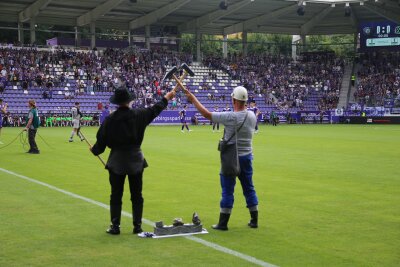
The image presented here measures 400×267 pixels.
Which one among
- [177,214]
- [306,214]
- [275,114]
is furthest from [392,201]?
[275,114]

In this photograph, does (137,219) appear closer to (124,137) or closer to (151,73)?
(124,137)

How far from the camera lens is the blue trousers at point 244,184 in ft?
26.6

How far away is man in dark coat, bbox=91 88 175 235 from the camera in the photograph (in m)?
7.71

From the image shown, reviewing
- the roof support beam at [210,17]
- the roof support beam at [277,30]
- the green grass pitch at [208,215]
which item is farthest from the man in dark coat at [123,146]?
the roof support beam at [277,30]

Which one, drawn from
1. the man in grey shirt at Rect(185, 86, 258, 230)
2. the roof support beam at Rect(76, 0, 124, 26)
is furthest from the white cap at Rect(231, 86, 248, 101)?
the roof support beam at Rect(76, 0, 124, 26)

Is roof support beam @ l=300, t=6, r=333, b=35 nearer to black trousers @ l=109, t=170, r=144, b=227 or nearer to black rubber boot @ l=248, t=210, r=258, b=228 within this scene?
black rubber boot @ l=248, t=210, r=258, b=228

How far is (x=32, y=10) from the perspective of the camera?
52.3 meters

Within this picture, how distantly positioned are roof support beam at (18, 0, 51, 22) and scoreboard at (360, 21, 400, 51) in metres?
32.7

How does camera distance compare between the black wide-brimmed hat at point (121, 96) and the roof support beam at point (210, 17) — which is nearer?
the black wide-brimmed hat at point (121, 96)

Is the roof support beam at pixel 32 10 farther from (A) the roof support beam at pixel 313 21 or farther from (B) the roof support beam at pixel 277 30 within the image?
(A) the roof support beam at pixel 313 21

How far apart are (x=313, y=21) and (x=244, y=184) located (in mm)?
60792

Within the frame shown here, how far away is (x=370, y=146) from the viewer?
985 inches

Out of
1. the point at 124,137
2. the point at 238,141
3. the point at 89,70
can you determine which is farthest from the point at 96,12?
the point at 124,137

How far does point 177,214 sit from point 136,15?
51717 millimetres
